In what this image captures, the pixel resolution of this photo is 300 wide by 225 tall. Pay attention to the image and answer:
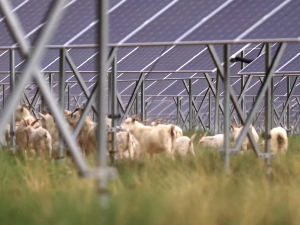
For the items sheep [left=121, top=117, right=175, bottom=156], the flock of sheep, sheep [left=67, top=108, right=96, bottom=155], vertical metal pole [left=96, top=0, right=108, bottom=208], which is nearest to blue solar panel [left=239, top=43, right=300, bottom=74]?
the flock of sheep

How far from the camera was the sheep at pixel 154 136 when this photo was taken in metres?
15.3

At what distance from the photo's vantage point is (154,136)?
50.5ft

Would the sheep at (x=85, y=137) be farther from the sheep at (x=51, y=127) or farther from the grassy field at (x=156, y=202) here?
the grassy field at (x=156, y=202)

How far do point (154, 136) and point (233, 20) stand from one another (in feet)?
13.7

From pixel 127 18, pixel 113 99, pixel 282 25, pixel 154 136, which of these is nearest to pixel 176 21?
pixel 127 18

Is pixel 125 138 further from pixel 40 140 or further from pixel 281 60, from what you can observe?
pixel 281 60

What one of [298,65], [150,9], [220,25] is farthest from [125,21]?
[298,65]

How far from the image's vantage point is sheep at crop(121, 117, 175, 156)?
1529 centimetres

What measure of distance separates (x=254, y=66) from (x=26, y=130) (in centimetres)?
578

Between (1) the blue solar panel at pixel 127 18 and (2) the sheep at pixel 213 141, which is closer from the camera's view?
(1) the blue solar panel at pixel 127 18

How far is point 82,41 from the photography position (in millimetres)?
12625

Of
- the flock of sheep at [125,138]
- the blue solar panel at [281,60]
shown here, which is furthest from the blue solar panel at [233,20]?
the blue solar panel at [281,60]

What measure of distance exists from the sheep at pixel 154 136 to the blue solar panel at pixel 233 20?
11.8 feet

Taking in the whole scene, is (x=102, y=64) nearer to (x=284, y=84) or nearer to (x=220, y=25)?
(x=220, y=25)
